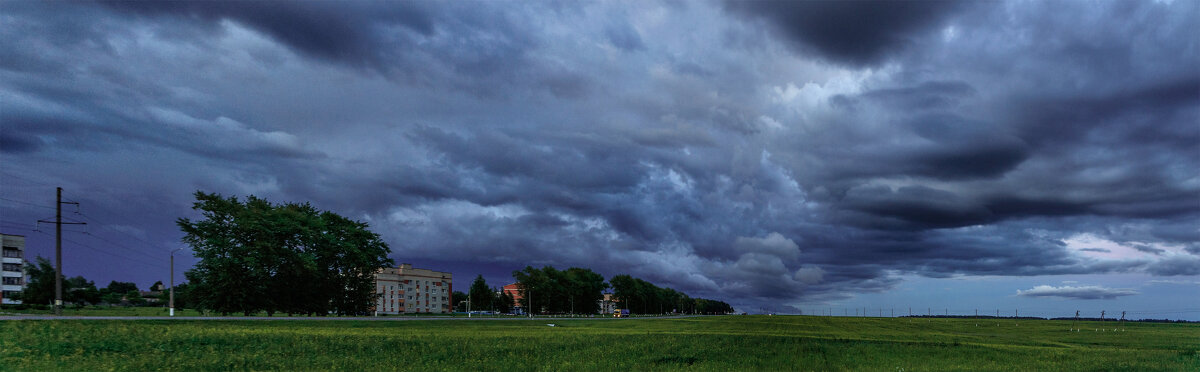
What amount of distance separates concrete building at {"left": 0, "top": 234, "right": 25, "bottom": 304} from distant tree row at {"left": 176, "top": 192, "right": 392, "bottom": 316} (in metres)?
98.0

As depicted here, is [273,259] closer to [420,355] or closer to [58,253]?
[58,253]

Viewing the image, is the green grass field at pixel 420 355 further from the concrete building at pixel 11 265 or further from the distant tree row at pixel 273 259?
the concrete building at pixel 11 265

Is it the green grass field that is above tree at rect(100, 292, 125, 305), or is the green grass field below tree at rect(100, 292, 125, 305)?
above

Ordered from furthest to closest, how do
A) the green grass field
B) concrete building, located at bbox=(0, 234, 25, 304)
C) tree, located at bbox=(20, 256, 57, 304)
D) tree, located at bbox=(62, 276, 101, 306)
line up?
concrete building, located at bbox=(0, 234, 25, 304), tree, located at bbox=(62, 276, 101, 306), tree, located at bbox=(20, 256, 57, 304), the green grass field

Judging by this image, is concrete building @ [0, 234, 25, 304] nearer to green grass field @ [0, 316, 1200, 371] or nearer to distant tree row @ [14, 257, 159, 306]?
distant tree row @ [14, 257, 159, 306]

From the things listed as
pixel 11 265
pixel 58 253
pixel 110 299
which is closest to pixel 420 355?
pixel 58 253

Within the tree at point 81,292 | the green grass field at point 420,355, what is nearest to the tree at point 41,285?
the tree at point 81,292

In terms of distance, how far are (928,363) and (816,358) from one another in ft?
20.6

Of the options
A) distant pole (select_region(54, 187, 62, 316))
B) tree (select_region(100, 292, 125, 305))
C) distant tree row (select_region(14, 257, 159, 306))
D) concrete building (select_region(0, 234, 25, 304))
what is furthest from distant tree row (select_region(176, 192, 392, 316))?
concrete building (select_region(0, 234, 25, 304))

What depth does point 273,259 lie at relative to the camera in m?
89.8

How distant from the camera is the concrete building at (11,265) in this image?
150 meters

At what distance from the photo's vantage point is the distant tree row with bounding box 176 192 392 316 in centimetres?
8569

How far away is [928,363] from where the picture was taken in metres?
37.8

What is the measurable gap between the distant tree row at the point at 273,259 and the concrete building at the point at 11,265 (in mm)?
97961
